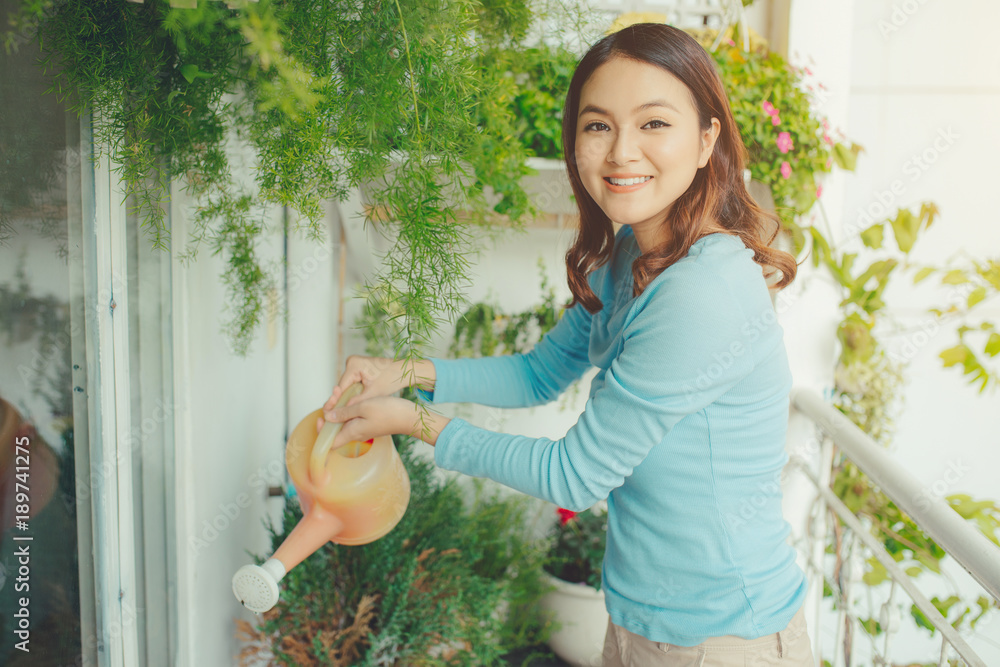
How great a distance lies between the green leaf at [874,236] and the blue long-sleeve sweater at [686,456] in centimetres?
97

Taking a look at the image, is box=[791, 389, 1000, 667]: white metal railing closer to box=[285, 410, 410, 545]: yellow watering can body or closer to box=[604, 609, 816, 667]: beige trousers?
box=[604, 609, 816, 667]: beige trousers

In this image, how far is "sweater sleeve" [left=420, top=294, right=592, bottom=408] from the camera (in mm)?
1007

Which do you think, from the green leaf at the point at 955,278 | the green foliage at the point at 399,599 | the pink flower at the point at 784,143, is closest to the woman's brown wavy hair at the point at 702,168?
the pink flower at the point at 784,143

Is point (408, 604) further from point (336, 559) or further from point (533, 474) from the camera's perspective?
point (533, 474)

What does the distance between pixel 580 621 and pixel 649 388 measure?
1094 millimetres

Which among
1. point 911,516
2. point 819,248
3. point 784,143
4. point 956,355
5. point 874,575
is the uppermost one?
point 784,143

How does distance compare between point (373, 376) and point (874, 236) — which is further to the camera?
point (874, 236)

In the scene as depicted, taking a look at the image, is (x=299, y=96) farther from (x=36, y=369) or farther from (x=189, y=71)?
(x=36, y=369)

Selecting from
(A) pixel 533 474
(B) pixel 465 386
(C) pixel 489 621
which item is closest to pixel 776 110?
(B) pixel 465 386

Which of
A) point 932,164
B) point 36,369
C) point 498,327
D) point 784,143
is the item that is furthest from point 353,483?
point 932,164

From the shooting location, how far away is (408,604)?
1147 millimetres

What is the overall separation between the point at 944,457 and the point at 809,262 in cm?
111

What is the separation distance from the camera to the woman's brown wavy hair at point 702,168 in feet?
2.51

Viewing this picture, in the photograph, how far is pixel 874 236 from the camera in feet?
5.25
